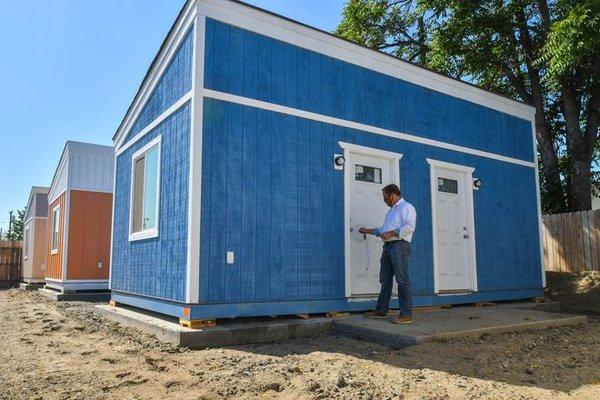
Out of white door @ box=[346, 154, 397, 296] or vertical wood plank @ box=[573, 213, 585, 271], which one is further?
vertical wood plank @ box=[573, 213, 585, 271]

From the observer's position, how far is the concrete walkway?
5.37m

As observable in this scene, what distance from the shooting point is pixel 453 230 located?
8461 mm

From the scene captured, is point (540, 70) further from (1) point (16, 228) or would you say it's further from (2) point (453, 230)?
(1) point (16, 228)

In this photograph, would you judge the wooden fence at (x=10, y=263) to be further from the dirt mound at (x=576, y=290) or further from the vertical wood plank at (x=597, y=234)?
the vertical wood plank at (x=597, y=234)

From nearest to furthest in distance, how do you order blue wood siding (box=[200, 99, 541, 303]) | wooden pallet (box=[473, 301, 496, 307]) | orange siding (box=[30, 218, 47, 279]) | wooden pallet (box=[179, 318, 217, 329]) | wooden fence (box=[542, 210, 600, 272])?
wooden pallet (box=[179, 318, 217, 329]), blue wood siding (box=[200, 99, 541, 303]), wooden pallet (box=[473, 301, 496, 307]), wooden fence (box=[542, 210, 600, 272]), orange siding (box=[30, 218, 47, 279])

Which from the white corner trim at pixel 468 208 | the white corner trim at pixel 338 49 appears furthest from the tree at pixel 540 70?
Result: the white corner trim at pixel 468 208

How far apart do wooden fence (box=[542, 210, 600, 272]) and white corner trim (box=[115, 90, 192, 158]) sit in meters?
10.4

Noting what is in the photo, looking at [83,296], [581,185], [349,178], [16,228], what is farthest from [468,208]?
[16,228]

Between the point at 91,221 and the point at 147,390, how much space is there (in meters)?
10.1

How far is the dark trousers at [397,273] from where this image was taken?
610 centimetres

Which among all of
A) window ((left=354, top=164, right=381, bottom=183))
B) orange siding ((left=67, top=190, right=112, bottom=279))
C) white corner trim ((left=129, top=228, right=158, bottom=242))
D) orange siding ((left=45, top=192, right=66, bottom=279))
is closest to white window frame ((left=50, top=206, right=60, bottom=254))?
orange siding ((left=45, top=192, right=66, bottom=279))

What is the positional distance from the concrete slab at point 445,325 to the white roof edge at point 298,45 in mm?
3772

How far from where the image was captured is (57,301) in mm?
12094

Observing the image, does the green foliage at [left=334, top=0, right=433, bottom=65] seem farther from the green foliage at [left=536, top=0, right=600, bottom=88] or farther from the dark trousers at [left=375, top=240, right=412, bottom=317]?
the dark trousers at [left=375, top=240, right=412, bottom=317]
